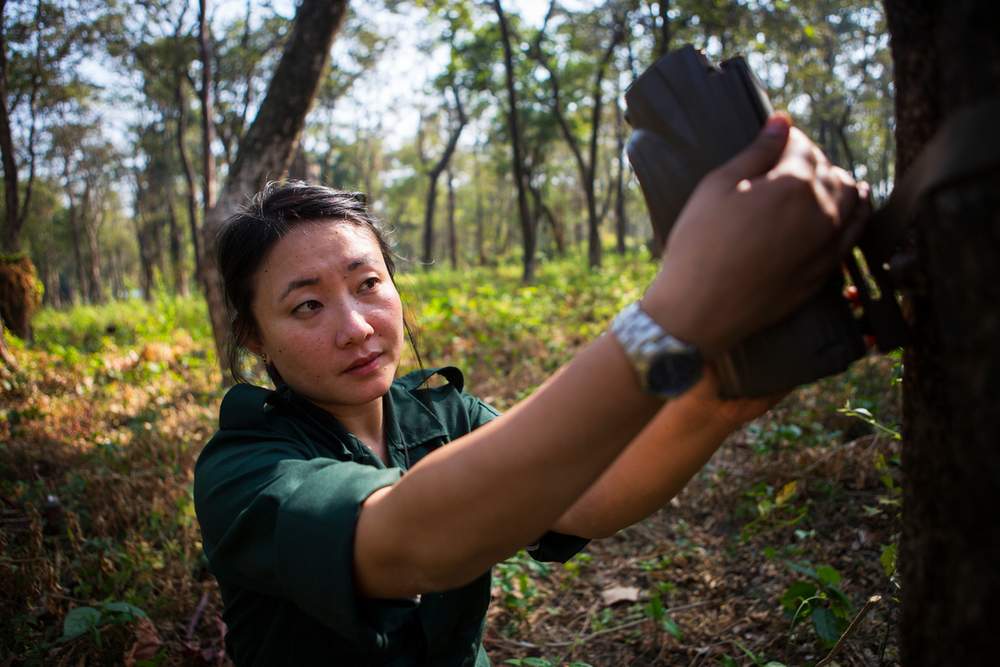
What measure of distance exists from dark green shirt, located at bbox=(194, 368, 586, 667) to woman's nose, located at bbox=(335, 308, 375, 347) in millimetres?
165

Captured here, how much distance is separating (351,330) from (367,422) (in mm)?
297

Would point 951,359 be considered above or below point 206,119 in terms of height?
below

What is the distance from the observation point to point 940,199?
2.40ft

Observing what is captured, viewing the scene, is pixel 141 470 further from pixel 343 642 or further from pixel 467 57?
pixel 467 57

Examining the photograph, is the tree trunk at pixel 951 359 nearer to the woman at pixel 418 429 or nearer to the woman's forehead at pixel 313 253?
the woman at pixel 418 429

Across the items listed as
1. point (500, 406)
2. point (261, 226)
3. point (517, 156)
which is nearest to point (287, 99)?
point (500, 406)

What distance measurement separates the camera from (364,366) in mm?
1454

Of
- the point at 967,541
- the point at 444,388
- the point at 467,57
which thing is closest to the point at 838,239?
the point at 967,541

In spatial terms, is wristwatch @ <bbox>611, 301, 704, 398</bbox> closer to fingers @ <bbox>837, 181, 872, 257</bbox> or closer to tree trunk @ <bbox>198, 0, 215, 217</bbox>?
fingers @ <bbox>837, 181, 872, 257</bbox>

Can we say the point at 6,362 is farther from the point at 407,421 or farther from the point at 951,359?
the point at 951,359

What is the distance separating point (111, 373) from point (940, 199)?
7055mm

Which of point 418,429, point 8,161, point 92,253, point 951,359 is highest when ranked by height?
point 92,253

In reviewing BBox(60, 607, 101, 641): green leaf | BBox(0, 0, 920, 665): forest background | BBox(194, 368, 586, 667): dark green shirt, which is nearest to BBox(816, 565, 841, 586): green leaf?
BBox(0, 0, 920, 665): forest background

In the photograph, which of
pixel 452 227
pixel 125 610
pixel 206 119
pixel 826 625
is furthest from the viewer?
pixel 452 227
